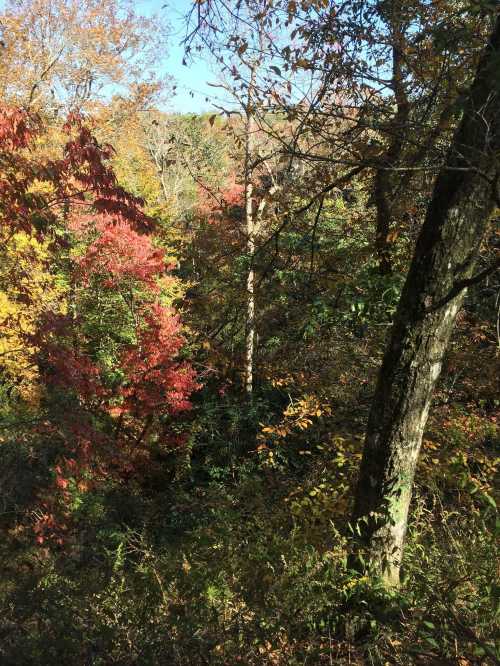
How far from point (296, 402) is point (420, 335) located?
3.93 m

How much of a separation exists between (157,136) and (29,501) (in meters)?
17.8

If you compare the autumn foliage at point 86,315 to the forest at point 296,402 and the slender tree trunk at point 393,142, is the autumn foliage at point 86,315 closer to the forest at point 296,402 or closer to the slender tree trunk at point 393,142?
the forest at point 296,402

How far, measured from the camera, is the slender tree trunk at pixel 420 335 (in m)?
2.27

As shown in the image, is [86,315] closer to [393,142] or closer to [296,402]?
[296,402]

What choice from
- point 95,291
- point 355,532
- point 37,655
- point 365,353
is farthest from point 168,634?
point 95,291

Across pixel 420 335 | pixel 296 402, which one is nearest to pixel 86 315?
pixel 296 402

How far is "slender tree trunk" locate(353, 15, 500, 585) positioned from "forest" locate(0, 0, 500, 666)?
0.01 metres

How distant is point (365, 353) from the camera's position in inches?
219

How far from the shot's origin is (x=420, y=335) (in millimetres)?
2467

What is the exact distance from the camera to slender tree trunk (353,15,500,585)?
2273 mm

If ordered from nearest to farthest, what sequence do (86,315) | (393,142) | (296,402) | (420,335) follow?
1. (420,335)
2. (393,142)
3. (296,402)
4. (86,315)

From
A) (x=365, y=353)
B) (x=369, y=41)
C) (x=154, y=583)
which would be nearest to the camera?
(x=154, y=583)

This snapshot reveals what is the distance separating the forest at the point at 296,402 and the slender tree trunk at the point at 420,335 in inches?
0.5

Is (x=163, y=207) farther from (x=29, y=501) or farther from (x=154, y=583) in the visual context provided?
(x=154, y=583)
